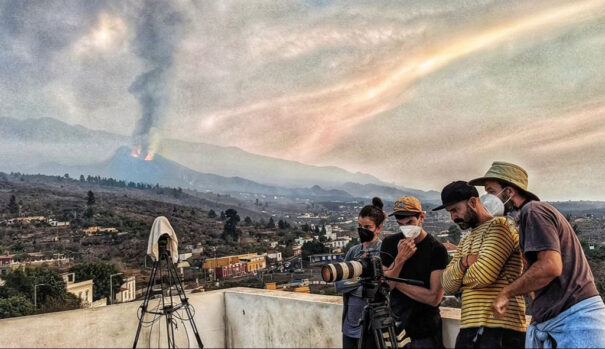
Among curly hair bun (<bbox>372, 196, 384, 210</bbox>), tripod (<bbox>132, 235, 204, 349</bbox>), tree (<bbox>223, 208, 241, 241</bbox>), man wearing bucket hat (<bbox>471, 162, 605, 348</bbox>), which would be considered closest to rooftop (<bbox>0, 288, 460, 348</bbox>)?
tripod (<bbox>132, 235, 204, 349</bbox>)

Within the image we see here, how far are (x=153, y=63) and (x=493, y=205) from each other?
9282 millimetres

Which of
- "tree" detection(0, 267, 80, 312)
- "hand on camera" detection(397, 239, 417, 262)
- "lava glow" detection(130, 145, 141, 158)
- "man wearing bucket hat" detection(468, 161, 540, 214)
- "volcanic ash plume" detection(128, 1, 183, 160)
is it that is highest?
"volcanic ash plume" detection(128, 1, 183, 160)

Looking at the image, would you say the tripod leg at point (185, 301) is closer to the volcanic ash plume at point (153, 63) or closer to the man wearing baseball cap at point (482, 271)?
the man wearing baseball cap at point (482, 271)

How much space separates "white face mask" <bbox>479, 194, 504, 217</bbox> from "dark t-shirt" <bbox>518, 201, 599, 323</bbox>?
217 mm

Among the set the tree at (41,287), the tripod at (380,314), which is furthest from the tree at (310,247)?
the tripod at (380,314)

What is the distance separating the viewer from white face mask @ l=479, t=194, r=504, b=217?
1.56 metres

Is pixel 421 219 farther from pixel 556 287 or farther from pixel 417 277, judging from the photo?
pixel 556 287

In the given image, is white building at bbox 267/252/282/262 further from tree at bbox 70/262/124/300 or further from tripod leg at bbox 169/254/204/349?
tripod leg at bbox 169/254/204/349

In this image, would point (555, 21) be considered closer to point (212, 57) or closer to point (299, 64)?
point (299, 64)

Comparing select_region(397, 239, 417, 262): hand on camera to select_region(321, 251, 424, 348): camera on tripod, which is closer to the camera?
select_region(321, 251, 424, 348): camera on tripod

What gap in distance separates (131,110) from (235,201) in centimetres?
326

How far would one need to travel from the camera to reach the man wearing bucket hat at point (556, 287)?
1255mm

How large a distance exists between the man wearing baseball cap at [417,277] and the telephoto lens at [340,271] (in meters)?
0.25

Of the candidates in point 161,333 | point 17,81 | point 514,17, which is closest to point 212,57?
point 17,81
